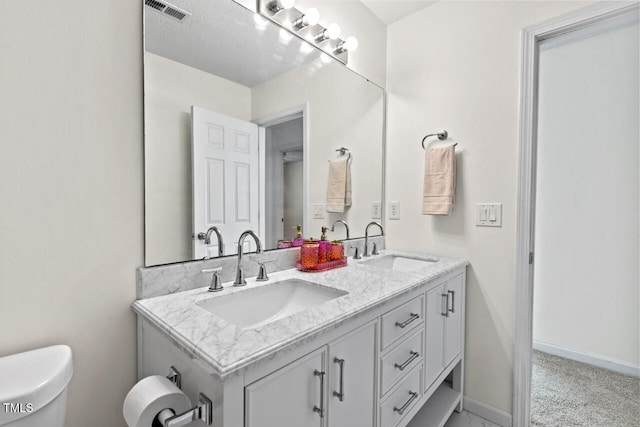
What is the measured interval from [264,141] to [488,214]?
4.14ft

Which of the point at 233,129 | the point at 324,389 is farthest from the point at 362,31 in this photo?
the point at 324,389

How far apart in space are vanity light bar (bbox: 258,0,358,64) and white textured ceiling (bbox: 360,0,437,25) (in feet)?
1.23

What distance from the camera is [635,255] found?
2047 mm

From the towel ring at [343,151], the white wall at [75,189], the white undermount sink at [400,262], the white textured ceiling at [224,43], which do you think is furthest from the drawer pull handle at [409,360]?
the white textured ceiling at [224,43]

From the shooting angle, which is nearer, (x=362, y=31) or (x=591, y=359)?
(x=362, y=31)

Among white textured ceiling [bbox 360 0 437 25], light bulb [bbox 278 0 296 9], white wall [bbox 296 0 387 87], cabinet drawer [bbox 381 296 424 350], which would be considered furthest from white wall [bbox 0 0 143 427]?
white textured ceiling [bbox 360 0 437 25]

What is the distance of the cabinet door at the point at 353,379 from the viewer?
2.88 feet

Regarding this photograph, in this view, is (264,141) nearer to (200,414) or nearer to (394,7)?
(200,414)

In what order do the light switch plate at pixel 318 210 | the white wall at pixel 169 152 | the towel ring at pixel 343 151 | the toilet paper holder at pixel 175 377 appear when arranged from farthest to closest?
the towel ring at pixel 343 151 → the light switch plate at pixel 318 210 → the white wall at pixel 169 152 → the toilet paper holder at pixel 175 377

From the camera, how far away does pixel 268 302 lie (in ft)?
3.94

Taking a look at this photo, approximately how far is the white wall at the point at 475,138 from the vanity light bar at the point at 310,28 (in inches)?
19.8

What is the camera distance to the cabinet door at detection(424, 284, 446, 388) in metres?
1.37

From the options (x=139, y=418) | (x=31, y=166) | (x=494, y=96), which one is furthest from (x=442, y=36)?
(x=139, y=418)

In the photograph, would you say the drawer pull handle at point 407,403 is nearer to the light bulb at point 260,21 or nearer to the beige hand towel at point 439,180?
the beige hand towel at point 439,180
